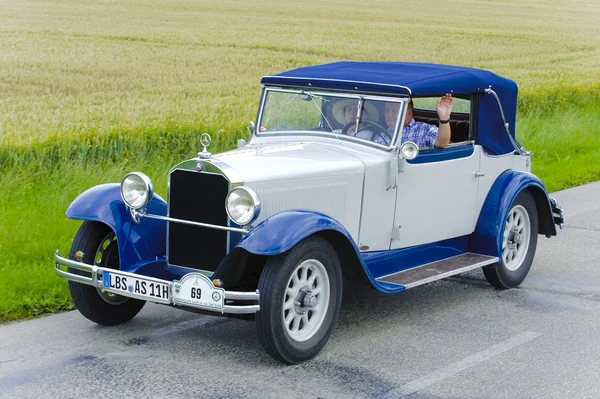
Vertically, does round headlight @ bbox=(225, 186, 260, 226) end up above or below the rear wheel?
above

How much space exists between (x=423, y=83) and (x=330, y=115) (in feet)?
2.39

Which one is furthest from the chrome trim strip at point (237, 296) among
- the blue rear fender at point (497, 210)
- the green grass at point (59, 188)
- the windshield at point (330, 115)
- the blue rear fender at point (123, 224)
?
the blue rear fender at point (497, 210)

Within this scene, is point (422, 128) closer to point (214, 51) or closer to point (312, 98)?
point (312, 98)

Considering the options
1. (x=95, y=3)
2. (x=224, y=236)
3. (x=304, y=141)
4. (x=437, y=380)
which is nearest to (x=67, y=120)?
(x=304, y=141)

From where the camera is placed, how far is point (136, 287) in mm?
5539

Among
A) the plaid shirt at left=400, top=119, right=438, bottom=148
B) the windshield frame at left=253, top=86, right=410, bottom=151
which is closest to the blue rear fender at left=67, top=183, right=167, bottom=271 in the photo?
the windshield frame at left=253, top=86, right=410, bottom=151

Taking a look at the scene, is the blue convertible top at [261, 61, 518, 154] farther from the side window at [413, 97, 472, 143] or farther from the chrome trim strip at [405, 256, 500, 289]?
the chrome trim strip at [405, 256, 500, 289]

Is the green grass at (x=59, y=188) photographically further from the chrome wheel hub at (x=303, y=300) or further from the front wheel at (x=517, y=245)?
the front wheel at (x=517, y=245)

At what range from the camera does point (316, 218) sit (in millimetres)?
5523

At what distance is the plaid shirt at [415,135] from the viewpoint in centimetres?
656

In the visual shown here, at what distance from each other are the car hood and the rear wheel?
970 millimetres

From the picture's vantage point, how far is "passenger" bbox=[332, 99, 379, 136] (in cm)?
665

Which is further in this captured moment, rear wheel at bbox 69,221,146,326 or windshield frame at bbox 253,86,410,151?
windshield frame at bbox 253,86,410,151

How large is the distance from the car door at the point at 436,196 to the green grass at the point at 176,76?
2.59m
